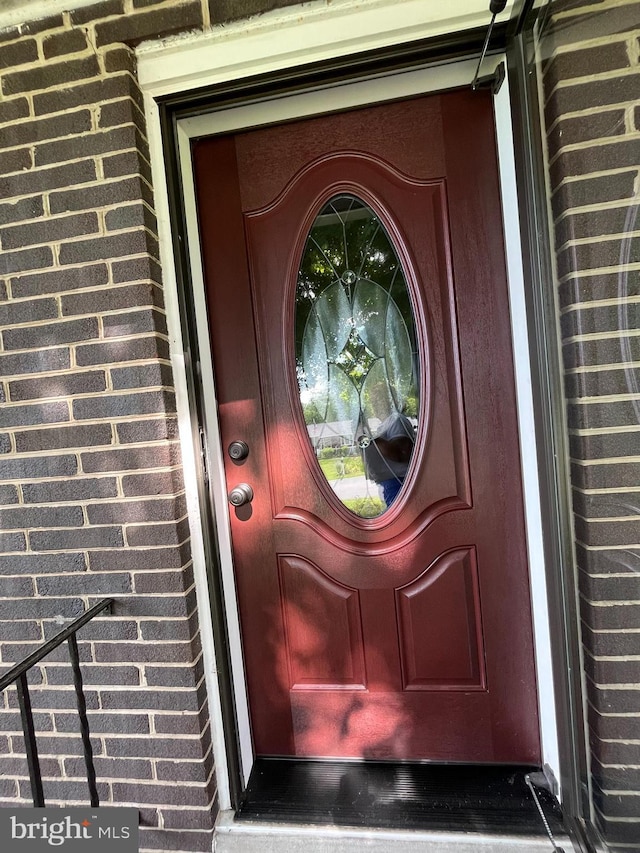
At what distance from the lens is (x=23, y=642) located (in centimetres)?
149

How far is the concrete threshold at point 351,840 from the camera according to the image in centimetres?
136

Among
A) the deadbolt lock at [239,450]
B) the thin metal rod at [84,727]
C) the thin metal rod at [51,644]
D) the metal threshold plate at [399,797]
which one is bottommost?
the metal threshold plate at [399,797]

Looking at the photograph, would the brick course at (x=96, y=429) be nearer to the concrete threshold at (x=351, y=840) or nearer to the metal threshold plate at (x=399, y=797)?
the concrete threshold at (x=351, y=840)

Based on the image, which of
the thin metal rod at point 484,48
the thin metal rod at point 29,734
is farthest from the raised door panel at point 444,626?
the thin metal rod at point 484,48

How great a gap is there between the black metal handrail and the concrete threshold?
44 cm

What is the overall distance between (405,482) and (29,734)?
1.24 meters

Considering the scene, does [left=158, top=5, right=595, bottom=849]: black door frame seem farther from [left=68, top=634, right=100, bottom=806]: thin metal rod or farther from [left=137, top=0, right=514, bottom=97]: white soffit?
[left=68, top=634, right=100, bottom=806]: thin metal rod

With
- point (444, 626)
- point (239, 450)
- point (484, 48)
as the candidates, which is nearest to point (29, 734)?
point (239, 450)

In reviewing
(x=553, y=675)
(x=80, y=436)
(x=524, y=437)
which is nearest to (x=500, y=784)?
(x=553, y=675)

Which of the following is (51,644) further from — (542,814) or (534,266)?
(534,266)

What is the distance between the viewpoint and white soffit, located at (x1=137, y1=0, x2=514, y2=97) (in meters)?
1.26

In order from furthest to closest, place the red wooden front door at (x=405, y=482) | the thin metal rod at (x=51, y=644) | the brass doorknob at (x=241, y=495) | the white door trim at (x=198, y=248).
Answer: the brass doorknob at (x=241, y=495) < the red wooden front door at (x=405, y=482) < the white door trim at (x=198, y=248) < the thin metal rod at (x=51, y=644)

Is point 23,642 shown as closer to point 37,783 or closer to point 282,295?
point 37,783

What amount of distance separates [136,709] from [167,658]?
0.20 metres
